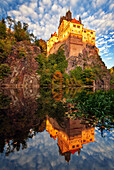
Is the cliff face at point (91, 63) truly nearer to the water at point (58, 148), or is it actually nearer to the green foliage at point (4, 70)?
the green foliage at point (4, 70)

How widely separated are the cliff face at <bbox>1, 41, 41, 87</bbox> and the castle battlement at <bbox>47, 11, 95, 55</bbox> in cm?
2214

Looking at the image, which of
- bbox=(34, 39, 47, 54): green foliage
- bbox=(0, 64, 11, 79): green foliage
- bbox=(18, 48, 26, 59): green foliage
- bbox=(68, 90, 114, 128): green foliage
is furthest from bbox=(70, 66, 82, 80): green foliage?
bbox=(68, 90, 114, 128): green foliage

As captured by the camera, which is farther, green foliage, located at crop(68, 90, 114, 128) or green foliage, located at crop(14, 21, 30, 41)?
green foliage, located at crop(14, 21, 30, 41)

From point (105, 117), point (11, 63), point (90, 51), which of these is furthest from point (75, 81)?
point (105, 117)

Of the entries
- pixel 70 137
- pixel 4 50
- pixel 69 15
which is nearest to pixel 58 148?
pixel 70 137

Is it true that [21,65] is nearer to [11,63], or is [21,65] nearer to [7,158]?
[11,63]

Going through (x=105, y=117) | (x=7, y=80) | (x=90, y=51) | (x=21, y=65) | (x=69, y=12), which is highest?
(x=69, y=12)

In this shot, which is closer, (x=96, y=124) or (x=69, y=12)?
(x=96, y=124)

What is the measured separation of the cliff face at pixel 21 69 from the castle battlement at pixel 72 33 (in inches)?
872

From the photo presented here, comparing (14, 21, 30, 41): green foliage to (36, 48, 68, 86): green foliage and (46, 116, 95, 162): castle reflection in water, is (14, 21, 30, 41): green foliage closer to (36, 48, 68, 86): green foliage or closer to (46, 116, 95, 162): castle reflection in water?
(36, 48, 68, 86): green foliage

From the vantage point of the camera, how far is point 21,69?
30312 mm

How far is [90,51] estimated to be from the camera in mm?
49656

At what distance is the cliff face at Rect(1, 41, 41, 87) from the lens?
2899 cm

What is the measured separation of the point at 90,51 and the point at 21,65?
3600 centimetres
